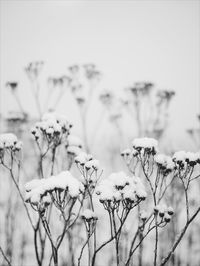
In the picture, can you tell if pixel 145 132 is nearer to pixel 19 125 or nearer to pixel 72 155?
pixel 72 155

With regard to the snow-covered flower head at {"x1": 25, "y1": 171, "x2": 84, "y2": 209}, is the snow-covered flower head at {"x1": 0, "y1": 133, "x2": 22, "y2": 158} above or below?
above

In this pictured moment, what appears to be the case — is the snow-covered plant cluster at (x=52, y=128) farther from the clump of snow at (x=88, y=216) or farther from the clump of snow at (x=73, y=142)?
the clump of snow at (x=88, y=216)

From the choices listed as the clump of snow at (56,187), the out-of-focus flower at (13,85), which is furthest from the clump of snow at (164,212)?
the out-of-focus flower at (13,85)

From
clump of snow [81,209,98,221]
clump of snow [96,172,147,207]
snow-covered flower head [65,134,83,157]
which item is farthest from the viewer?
snow-covered flower head [65,134,83,157]

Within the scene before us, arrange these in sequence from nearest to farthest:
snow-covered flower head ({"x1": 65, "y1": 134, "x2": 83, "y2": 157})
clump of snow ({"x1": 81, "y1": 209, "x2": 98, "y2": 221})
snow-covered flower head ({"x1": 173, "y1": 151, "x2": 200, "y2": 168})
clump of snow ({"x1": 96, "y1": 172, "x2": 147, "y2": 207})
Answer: clump of snow ({"x1": 96, "y1": 172, "x2": 147, "y2": 207})
clump of snow ({"x1": 81, "y1": 209, "x2": 98, "y2": 221})
snow-covered flower head ({"x1": 173, "y1": 151, "x2": 200, "y2": 168})
snow-covered flower head ({"x1": 65, "y1": 134, "x2": 83, "y2": 157})

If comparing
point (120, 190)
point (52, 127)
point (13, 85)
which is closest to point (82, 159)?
point (120, 190)

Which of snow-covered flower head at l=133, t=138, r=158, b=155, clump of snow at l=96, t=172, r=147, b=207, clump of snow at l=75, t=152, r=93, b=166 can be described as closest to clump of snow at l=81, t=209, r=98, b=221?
clump of snow at l=96, t=172, r=147, b=207

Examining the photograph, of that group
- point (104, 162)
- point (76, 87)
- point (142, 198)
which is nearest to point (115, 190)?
point (142, 198)

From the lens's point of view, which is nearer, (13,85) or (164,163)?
(164,163)

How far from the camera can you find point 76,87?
9383 millimetres

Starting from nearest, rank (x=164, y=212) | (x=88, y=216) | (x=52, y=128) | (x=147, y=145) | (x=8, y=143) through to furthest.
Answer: (x=88, y=216), (x=164, y=212), (x=147, y=145), (x=8, y=143), (x=52, y=128)

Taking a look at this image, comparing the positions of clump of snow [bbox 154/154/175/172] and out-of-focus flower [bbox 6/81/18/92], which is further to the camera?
out-of-focus flower [bbox 6/81/18/92]

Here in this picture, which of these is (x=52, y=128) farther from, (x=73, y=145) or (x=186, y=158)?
(x=186, y=158)

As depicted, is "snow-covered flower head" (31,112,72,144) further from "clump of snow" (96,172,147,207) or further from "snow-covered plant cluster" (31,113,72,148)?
"clump of snow" (96,172,147,207)
